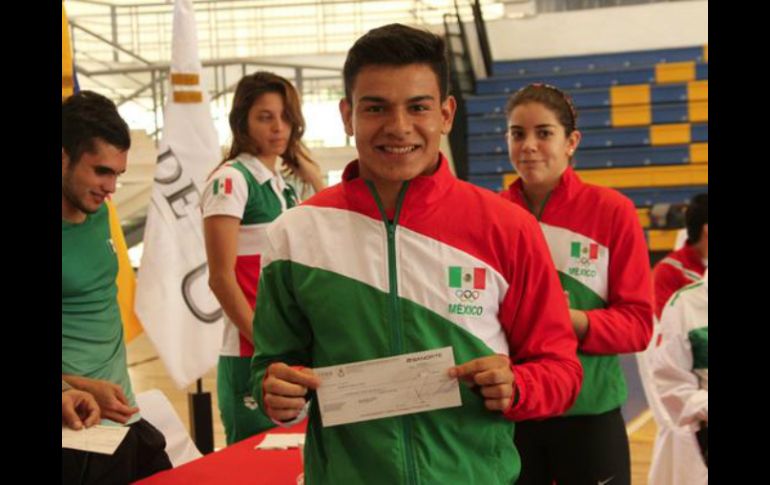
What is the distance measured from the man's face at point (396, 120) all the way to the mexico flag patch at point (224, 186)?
1.22 metres

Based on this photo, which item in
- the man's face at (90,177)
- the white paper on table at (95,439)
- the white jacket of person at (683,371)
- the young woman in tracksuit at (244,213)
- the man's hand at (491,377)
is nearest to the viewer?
the man's hand at (491,377)

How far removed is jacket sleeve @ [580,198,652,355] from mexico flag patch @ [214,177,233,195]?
107 cm

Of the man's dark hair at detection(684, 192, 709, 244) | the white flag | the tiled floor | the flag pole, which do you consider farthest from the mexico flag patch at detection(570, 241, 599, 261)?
the tiled floor

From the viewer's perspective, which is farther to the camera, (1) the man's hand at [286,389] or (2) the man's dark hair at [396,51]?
(2) the man's dark hair at [396,51]

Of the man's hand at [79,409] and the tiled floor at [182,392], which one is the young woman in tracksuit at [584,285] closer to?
the man's hand at [79,409]

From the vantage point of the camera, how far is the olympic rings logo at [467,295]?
1402mm

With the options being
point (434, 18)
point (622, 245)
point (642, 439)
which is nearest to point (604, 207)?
point (622, 245)

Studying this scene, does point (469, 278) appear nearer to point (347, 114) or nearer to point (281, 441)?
point (347, 114)

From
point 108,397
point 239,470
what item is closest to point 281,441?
point 239,470

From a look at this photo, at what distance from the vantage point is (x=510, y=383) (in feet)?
4.33

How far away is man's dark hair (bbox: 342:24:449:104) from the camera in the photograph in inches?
56.2

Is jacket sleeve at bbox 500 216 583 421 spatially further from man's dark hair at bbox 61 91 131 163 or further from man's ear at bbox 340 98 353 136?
man's dark hair at bbox 61 91 131 163

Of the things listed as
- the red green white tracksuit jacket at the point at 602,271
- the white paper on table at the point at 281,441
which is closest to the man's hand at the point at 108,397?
the white paper on table at the point at 281,441

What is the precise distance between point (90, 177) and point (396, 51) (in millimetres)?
907
